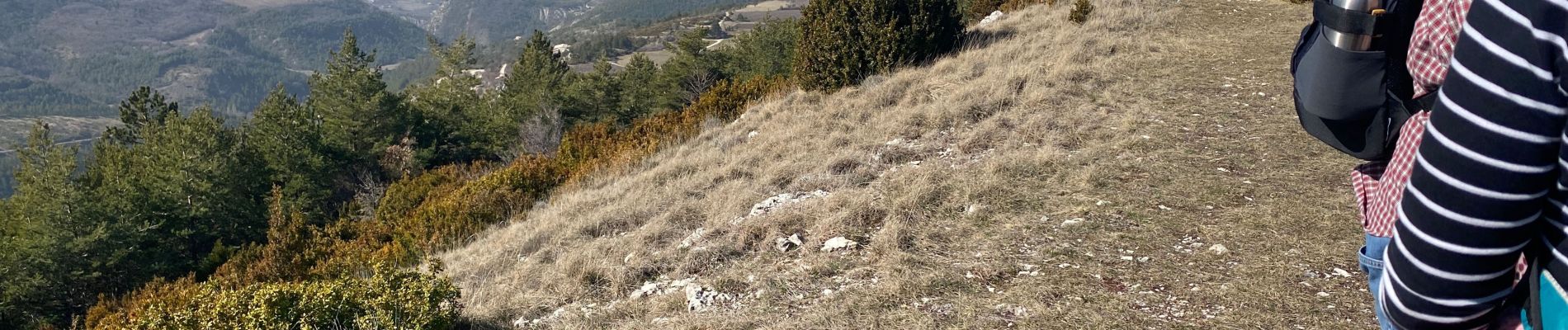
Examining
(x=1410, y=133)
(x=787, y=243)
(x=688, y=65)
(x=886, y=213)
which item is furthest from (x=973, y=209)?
(x=688, y=65)

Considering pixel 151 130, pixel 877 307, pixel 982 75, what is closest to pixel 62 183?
pixel 151 130

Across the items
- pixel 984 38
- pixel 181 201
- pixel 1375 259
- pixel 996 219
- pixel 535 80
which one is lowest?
pixel 535 80

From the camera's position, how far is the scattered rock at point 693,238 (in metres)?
5.48

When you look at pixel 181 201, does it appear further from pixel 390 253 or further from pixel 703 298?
pixel 703 298

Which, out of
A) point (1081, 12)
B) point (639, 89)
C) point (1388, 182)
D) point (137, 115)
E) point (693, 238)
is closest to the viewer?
point (1388, 182)

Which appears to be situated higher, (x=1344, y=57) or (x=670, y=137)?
(x=1344, y=57)

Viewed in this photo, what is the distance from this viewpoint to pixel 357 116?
78.8ft

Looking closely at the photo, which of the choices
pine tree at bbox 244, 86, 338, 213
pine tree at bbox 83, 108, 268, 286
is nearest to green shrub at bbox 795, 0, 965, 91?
pine tree at bbox 83, 108, 268, 286

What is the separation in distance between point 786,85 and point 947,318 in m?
8.79

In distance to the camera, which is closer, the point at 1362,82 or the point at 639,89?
the point at 1362,82

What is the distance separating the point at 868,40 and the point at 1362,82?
958cm

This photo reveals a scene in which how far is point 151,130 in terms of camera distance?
3055 cm

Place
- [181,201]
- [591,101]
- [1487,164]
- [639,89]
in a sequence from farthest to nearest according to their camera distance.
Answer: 1. [639,89]
2. [591,101]
3. [181,201]
4. [1487,164]

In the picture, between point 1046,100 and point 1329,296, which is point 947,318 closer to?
point 1329,296
